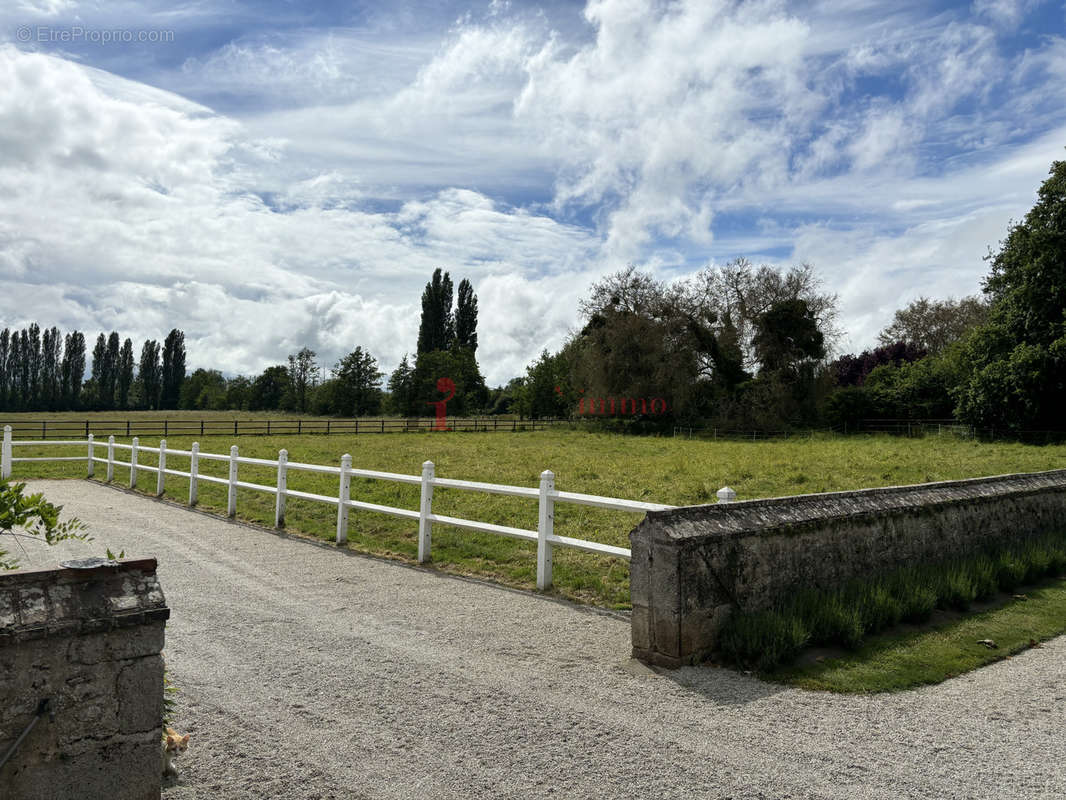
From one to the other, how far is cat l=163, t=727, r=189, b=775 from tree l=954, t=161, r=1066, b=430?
32625mm

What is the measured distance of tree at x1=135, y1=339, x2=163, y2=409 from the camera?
4328 inches

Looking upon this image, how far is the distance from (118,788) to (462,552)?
632 cm

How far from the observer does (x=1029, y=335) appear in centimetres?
3009

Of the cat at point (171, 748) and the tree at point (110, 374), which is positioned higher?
the tree at point (110, 374)

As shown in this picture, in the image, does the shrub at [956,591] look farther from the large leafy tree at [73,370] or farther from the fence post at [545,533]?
the large leafy tree at [73,370]

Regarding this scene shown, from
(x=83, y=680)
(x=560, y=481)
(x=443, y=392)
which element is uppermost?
(x=443, y=392)

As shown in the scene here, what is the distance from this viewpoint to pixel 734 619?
5.09 meters

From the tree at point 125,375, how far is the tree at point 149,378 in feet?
4.58

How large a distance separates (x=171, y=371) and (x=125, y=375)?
6.59m

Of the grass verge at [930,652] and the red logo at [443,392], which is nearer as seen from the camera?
the grass verge at [930,652]

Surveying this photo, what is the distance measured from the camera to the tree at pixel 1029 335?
28.8 meters

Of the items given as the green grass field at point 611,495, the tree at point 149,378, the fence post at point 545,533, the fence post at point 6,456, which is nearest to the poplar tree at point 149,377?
the tree at point 149,378

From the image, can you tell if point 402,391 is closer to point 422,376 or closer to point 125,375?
point 422,376

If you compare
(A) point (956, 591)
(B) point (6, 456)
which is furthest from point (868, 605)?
(B) point (6, 456)
